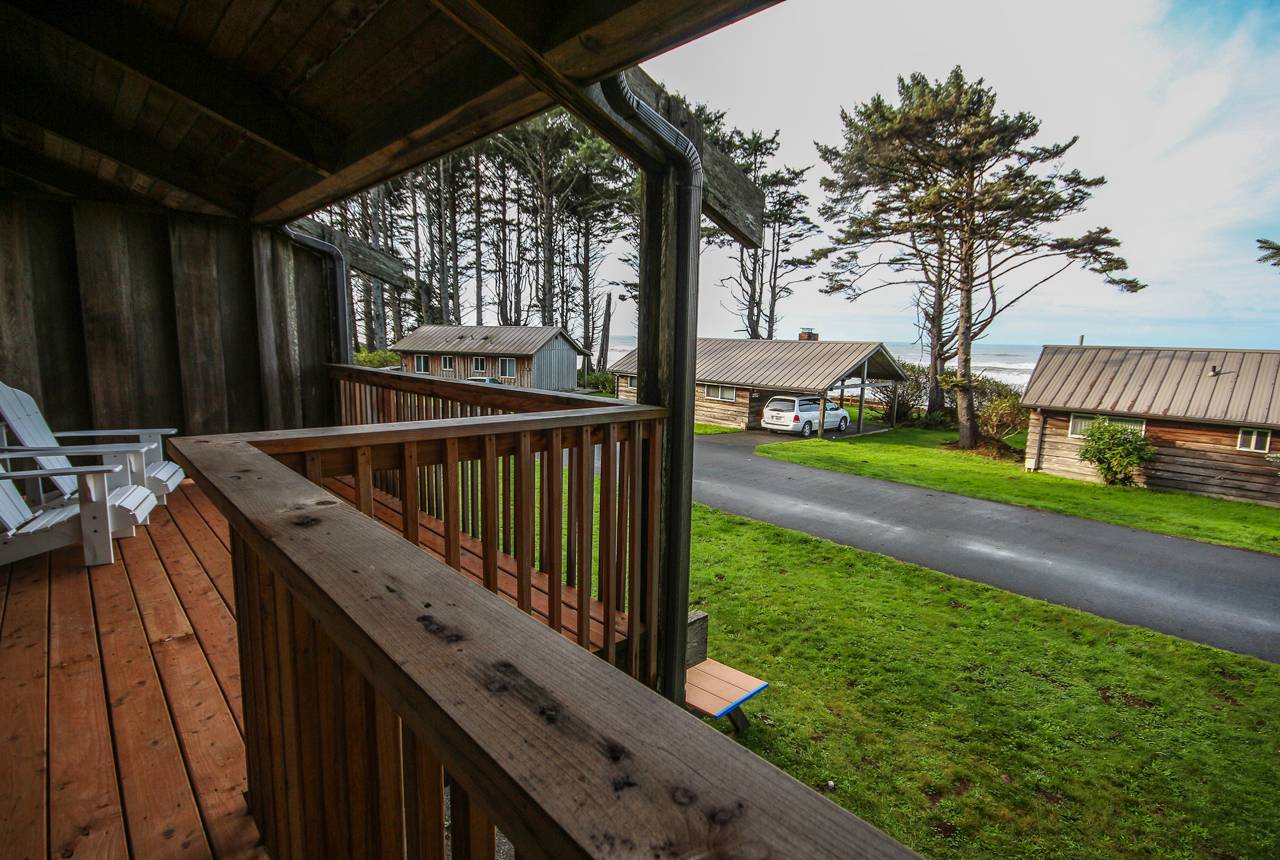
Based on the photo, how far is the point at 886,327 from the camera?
96.1 metres

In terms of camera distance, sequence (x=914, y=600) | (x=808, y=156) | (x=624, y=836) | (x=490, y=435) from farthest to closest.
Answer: (x=808, y=156) < (x=914, y=600) < (x=490, y=435) < (x=624, y=836)

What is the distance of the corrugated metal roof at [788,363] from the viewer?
65.6 feet

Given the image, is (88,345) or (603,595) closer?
(603,595)

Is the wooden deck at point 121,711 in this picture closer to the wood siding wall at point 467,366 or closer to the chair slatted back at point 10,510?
the chair slatted back at point 10,510

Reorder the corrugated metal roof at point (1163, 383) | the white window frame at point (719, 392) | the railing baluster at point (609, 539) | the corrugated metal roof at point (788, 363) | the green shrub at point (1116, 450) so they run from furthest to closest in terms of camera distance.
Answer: the white window frame at point (719, 392) < the corrugated metal roof at point (788, 363) < the green shrub at point (1116, 450) < the corrugated metal roof at point (1163, 383) < the railing baluster at point (609, 539)

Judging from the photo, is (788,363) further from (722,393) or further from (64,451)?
(64,451)

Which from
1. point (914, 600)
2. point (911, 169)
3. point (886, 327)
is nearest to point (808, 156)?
point (911, 169)

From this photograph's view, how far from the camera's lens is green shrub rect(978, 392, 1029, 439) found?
1931 cm

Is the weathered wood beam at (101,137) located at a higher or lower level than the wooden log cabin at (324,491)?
higher

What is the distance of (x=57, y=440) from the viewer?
4.12 meters

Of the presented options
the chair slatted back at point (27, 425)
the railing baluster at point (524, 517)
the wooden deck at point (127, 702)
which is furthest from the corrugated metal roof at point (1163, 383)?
the chair slatted back at point (27, 425)

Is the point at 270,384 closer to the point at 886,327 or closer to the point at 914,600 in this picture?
the point at 914,600

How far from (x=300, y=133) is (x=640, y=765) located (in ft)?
13.3

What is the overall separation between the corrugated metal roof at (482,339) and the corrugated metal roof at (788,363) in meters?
3.15
